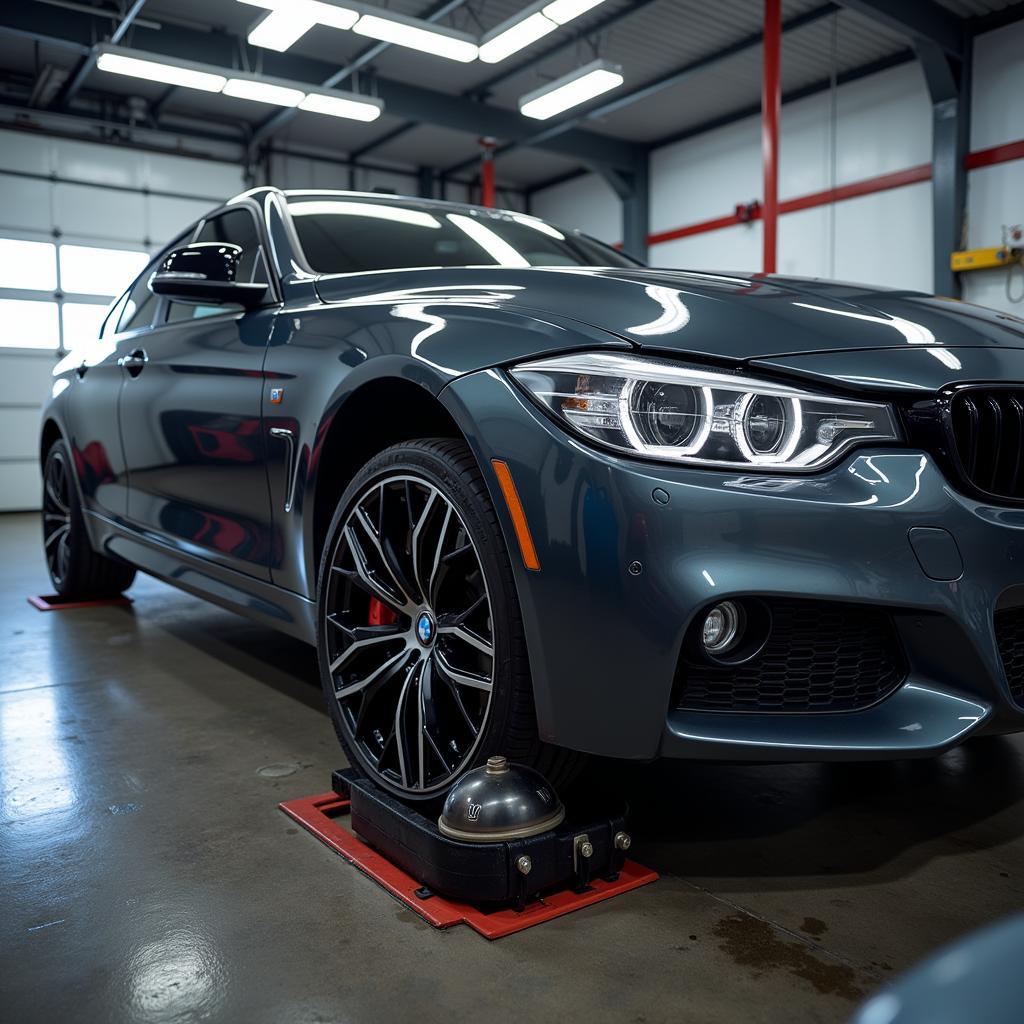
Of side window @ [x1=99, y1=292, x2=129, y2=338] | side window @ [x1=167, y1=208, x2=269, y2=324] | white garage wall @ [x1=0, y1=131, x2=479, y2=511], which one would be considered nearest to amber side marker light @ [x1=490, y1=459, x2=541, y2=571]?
side window @ [x1=167, y1=208, x2=269, y2=324]

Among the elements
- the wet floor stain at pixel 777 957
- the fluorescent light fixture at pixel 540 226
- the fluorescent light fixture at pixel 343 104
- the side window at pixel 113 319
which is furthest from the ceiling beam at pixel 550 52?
the wet floor stain at pixel 777 957

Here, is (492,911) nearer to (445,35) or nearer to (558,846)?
(558,846)

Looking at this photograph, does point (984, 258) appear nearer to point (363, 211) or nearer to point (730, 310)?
point (363, 211)

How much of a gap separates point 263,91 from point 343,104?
84cm

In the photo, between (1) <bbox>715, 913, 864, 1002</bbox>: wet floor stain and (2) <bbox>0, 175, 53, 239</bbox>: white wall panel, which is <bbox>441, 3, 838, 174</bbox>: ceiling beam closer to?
(2) <bbox>0, 175, 53, 239</bbox>: white wall panel

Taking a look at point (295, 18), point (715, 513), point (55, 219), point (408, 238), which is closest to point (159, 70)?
point (295, 18)

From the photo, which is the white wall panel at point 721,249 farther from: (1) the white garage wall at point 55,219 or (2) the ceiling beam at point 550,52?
(1) the white garage wall at point 55,219

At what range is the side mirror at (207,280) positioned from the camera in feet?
7.81

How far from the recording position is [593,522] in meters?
1.36

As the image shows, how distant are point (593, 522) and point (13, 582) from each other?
4573 mm

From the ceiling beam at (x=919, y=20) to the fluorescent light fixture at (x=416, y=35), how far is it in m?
3.17

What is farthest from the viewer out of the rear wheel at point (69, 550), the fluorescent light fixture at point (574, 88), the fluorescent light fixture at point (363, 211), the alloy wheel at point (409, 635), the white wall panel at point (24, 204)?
the white wall panel at point (24, 204)

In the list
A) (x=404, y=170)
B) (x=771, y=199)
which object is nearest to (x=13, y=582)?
(x=771, y=199)

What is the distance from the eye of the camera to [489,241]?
268 cm
